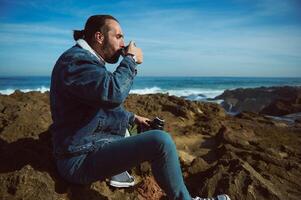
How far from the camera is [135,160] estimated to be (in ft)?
8.21

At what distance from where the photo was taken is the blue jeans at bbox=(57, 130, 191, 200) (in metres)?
2.45

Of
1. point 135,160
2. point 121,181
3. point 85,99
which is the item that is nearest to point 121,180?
point 121,181

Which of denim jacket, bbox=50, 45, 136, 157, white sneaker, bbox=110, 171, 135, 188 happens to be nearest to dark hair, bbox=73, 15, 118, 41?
denim jacket, bbox=50, 45, 136, 157

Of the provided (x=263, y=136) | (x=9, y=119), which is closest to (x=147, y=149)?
(x=9, y=119)

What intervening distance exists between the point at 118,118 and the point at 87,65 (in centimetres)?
57

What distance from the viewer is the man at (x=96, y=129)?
2.36 metres

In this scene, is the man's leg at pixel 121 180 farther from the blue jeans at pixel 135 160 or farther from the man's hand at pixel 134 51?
the man's hand at pixel 134 51

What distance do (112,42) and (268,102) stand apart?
54.2 ft

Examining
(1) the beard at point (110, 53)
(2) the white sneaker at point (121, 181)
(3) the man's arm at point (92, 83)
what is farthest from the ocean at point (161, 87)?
(3) the man's arm at point (92, 83)

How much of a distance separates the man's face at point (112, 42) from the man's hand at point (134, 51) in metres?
0.12

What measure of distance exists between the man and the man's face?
0.35ft

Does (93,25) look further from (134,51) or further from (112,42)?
(134,51)

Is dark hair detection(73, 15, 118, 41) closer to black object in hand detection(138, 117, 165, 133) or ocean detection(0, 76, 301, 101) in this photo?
black object in hand detection(138, 117, 165, 133)

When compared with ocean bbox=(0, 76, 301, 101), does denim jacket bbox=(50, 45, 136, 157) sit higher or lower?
higher
